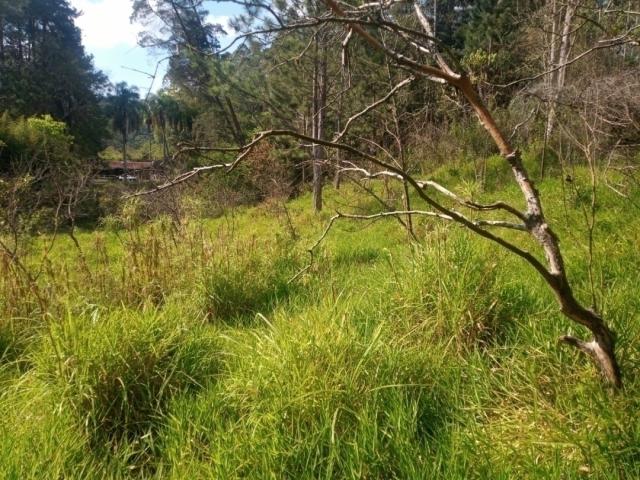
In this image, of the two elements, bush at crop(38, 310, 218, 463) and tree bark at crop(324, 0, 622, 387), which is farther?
bush at crop(38, 310, 218, 463)

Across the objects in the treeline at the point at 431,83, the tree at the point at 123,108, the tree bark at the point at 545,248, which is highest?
the tree at the point at 123,108

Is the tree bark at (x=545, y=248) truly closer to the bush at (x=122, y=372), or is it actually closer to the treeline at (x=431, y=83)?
the treeline at (x=431, y=83)

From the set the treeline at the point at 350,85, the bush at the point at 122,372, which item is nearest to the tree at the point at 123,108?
the treeline at the point at 350,85

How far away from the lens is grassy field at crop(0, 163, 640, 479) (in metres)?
1.49

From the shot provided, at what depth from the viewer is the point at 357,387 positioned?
5.94 ft

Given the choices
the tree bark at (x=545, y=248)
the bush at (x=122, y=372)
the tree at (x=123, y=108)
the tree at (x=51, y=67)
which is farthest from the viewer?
the tree at (x=123, y=108)

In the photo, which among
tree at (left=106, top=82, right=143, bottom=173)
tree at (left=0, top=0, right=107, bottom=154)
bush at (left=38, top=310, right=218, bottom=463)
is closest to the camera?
bush at (left=38, top=310, right=218, bottom=463)

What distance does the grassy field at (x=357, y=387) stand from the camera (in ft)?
4.89

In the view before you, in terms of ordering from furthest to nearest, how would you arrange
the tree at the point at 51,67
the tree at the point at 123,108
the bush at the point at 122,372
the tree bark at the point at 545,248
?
the tree at the point at 123,108 → the tree at the point at 51,67 → the bush at the point at 122,372 → the tree bark at the point at 545,248

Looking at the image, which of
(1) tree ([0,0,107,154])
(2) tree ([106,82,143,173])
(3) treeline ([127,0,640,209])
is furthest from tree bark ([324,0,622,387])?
(2) tree ([106,82,143,173])

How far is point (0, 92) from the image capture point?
2692 cm

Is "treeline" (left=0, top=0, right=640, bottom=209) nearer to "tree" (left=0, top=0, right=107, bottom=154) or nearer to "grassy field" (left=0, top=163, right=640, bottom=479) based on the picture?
"tree" (left=0, top=0, right=107, bottom=154)

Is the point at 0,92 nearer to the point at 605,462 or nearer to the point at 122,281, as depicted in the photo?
the point at 122,281

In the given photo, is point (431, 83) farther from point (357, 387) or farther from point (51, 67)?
point (51, 67)
